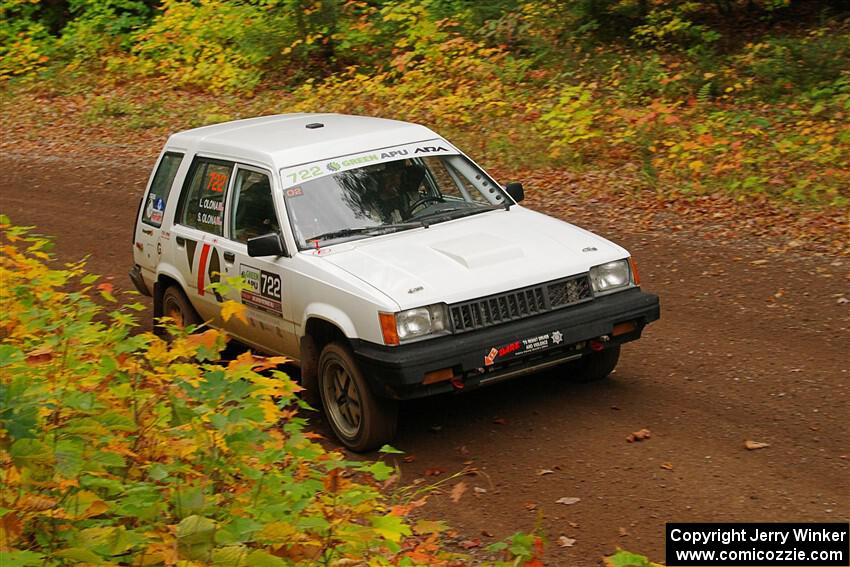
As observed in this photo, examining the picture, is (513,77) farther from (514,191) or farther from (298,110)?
(514,191)

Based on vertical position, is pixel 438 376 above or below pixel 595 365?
above

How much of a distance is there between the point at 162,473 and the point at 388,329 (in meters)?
2.40

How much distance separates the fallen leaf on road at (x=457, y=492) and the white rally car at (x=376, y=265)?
614 mm

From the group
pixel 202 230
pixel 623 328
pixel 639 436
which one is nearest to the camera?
pixel 639 436

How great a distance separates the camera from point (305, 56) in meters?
19.8

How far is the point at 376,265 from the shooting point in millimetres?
6758

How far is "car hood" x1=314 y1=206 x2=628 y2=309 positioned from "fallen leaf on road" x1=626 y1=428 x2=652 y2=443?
108 cm

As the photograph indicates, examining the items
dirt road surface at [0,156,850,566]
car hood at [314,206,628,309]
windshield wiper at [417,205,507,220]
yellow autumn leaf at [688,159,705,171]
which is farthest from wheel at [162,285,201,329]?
yellow autumn leaf at [688,159,705,171]

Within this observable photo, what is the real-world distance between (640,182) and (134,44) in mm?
14212

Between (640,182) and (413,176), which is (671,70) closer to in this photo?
(640,182)

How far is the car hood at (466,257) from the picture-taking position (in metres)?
6.50

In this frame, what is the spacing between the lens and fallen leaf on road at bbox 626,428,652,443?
6.61 metres

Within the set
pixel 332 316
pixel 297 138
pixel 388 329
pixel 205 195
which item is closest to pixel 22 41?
pixel 205 195

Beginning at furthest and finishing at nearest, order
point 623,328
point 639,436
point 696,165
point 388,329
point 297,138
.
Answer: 1. point 696,165
2. point 297,138
3. point 623,328
4. point 639,436
5. point 388,329
